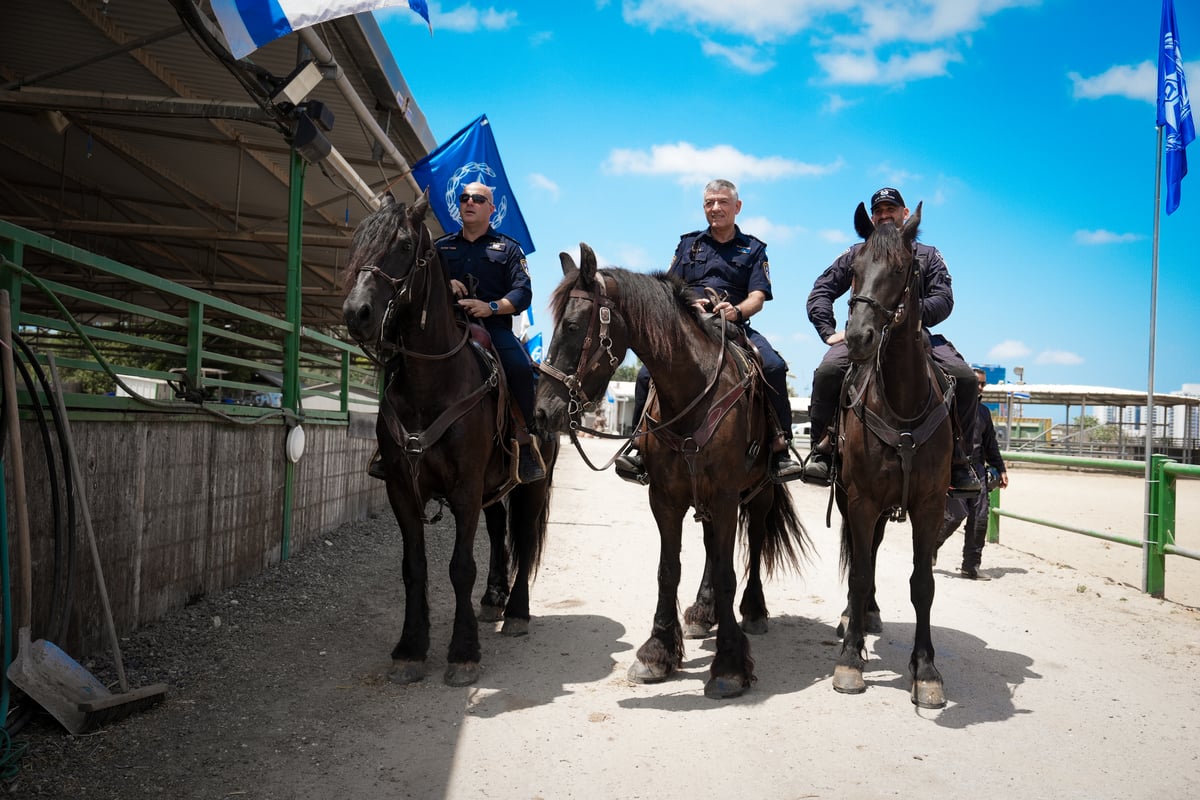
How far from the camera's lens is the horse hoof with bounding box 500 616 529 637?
17.9 ft

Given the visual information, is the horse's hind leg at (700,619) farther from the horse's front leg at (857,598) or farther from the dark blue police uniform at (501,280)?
the dark blue police uniform at (501,280)

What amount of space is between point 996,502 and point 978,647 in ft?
20.0

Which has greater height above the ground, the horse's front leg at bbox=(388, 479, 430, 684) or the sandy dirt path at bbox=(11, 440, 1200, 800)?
the horse's front leg at bbox=(388, 479, 430, 684)

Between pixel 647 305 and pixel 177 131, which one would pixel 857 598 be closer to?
pixel 647 305

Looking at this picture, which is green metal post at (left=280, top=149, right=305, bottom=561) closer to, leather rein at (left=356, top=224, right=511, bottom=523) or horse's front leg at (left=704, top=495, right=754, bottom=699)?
leather rein at (left=356, top=224, right=511, bottom=523)

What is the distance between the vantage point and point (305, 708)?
3936 millimetres

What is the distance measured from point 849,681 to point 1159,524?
4599 mm

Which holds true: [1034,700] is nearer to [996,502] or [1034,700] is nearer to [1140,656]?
[1140,656]

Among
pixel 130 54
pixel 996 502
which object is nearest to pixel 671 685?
pixel 130 54

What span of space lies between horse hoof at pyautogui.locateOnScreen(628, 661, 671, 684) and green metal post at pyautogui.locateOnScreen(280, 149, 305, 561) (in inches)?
155

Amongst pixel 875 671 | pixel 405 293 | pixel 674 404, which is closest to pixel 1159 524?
pixel 875 671

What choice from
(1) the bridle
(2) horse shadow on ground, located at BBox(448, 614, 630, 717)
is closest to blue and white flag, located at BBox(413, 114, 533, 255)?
(1) the bridle

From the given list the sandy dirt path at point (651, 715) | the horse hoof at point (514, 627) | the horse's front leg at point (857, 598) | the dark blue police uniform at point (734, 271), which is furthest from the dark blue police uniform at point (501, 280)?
the horse's front leg at point (857, 598)

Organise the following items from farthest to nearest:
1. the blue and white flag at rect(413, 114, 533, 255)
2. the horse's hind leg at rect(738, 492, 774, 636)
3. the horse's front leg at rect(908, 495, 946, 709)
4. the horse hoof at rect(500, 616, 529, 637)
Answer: the blue and white flag at rect(413, 114, 533, 255) < the horse's hind leg at rect(738, 492, 774, 636) < the horse hoof at rect(500, 616, 529, 637) < the horse's front leg at rect(908, 495, 946, 709)
